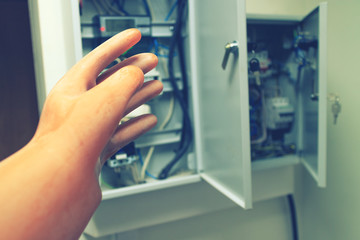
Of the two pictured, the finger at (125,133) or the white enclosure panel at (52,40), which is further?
the white enclosure panel at (52,40)

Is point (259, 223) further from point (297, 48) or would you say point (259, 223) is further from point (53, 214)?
point (53, 214)

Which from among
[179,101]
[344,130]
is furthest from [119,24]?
[344,130]

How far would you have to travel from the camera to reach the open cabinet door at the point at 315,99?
793 mm

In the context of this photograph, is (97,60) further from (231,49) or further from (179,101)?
(179,101)

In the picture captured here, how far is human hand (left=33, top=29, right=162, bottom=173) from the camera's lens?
12.3 inches

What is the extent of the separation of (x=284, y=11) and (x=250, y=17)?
394 mm

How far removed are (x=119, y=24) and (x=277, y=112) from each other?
0.73 m

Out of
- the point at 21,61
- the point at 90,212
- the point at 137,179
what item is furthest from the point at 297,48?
the point at 21,61

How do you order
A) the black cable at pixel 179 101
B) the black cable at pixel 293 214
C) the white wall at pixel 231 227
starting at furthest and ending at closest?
the black cable at pixel 293 214 < the white wall at pixel 231 227 < the black cable at pixel 179 101

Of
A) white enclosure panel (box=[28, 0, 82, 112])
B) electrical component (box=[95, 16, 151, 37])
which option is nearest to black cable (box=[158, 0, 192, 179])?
electrical component (box=[95, 16, 151, 37])

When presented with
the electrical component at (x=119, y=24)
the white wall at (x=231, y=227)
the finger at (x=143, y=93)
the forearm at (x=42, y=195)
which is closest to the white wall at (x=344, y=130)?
the white wall at (x=231, y=227)

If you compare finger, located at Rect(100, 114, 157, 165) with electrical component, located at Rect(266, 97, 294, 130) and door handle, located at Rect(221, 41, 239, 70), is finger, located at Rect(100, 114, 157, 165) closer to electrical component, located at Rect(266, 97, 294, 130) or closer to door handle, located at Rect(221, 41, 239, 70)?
door handle, located at Rect(221, 41, 239, 70)

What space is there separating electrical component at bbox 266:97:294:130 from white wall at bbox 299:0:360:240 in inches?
6.6

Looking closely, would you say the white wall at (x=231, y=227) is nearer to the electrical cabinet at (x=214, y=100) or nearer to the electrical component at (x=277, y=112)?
the electrical cabinet at (x=214, y=100)
